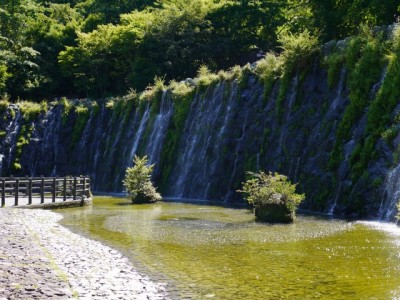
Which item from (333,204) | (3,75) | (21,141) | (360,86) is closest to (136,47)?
(3,75)

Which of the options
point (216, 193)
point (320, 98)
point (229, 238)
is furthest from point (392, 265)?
point (216, 193)

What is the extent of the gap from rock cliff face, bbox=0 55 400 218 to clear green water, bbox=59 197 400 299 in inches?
167

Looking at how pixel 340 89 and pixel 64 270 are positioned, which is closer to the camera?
pixel 64 270

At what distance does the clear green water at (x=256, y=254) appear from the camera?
34.7 feet

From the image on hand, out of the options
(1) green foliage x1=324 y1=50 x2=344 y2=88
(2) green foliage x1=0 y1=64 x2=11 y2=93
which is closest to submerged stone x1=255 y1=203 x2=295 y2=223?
(1) green foliage x1=324 y1=50 x2=344 y2=88

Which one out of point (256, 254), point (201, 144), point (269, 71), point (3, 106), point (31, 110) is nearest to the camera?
point (256, 254)

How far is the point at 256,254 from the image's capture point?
14055 millimetres

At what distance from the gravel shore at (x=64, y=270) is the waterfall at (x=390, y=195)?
11.2 metres

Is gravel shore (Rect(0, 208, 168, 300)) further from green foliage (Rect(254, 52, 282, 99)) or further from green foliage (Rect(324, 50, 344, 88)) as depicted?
green foliage (Rect(254, 52, 282, 99))

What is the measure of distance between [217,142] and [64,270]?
2526 centimetres

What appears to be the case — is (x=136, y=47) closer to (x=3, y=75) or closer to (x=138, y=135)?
(x=3, y=75)

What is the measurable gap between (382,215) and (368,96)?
22.6 ft

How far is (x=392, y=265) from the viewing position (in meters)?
Answer: 12.3

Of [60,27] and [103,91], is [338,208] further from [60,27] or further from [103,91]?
[60,27]
